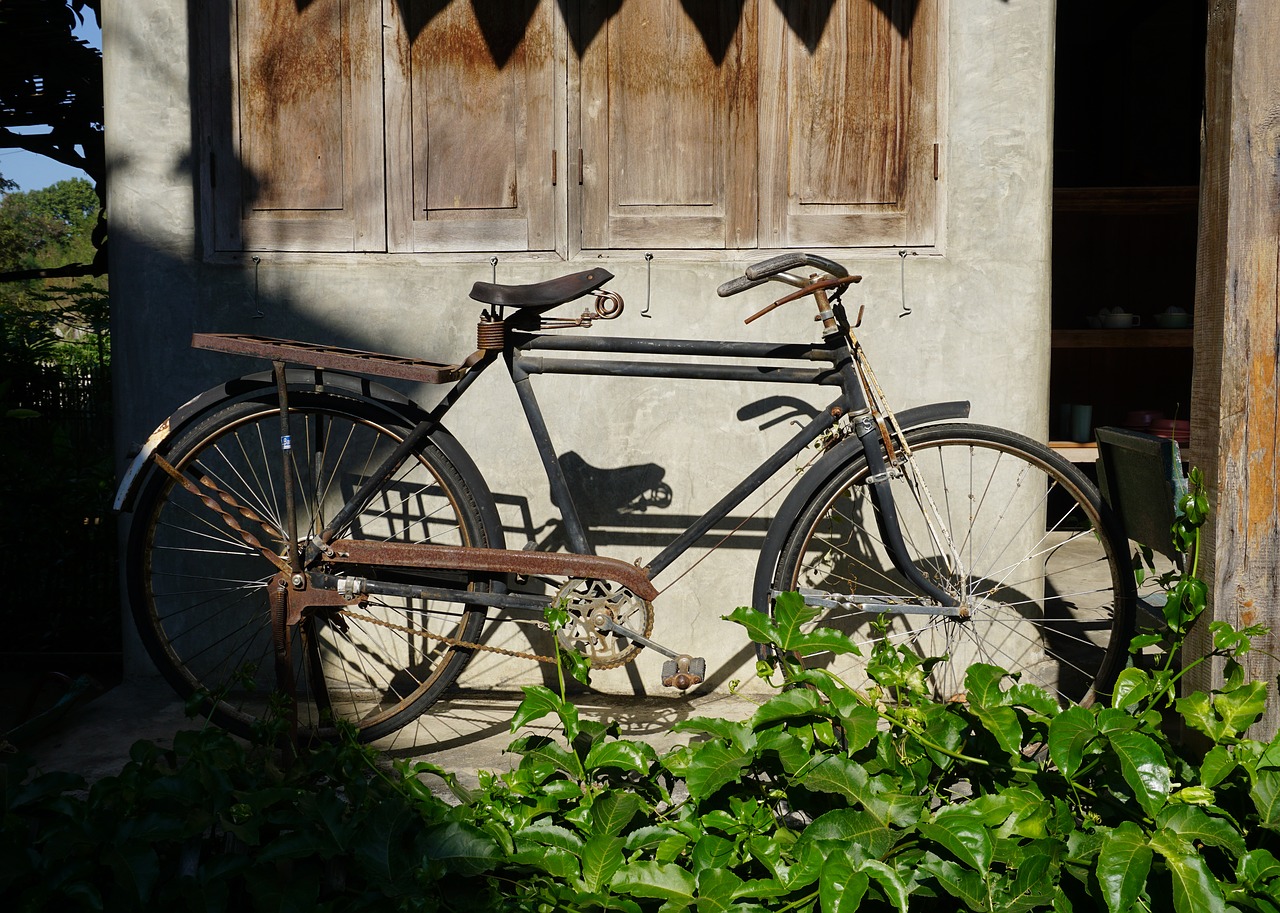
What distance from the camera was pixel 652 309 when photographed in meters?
3.43

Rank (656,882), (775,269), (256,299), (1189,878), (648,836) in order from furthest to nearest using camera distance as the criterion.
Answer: (256,299), (775,269), (648,836), (656,882), (1189,878)

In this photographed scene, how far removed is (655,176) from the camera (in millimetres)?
3459

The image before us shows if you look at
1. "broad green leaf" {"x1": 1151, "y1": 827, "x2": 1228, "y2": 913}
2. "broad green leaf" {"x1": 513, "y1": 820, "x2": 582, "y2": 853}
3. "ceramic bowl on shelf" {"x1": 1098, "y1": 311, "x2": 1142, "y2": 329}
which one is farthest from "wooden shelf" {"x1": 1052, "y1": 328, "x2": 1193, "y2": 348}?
"broad green leaf" {"x1": 513, "y1": 820, "x2": 582, "y2": 853}

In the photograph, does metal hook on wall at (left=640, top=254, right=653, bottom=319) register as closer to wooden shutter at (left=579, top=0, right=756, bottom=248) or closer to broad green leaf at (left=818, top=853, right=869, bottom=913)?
wooden shutter at (left=579, top=0, right=756, bottom=248)

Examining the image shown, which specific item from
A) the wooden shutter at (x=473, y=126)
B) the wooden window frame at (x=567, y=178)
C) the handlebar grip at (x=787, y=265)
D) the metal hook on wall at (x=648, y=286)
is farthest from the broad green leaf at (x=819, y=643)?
the wooden shutter at (x=473, y=126)

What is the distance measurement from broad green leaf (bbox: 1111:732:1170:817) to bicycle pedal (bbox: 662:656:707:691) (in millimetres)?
1162

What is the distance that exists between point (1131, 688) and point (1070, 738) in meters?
0.26

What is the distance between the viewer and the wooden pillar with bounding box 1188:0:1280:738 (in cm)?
227

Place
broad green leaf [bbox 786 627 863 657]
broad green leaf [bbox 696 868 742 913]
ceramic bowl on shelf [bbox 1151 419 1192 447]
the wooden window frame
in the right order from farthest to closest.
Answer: ceramic bowl on shelf [bbox 1151 419 1192 447] < the wooden window frame < broad green leaf [bbox 786 627 863 657] < broad green leaf [bbox 696 868 742 913]

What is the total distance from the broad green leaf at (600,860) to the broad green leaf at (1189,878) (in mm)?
966

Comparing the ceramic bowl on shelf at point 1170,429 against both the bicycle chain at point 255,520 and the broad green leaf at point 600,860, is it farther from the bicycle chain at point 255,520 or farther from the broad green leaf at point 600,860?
the broad green leaf at point 600,860

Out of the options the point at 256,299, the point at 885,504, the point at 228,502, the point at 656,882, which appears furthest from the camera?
the point at 256,299

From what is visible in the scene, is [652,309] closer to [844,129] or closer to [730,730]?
[844,129]

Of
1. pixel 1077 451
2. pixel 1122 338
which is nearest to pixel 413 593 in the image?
pixel 1077 451
